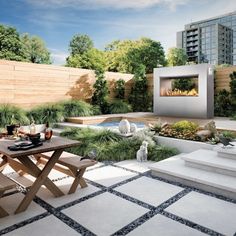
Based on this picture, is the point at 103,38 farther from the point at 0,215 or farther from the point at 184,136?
the point at 0,215

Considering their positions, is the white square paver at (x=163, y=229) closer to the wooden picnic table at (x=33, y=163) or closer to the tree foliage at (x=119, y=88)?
the wooden picnic table at (x=33, y=163)

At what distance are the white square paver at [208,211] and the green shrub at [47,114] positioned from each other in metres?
5.50

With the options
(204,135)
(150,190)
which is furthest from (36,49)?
(150,190)

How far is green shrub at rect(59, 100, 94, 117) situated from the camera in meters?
8.34

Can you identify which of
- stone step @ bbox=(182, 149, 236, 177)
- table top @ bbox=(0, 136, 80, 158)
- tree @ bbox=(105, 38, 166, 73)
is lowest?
stone step @ bbox=(182, 149, 236, 177)

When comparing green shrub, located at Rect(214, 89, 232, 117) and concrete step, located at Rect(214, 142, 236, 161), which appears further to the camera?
green shrub, located at Rect(214, 89, 232, 117)

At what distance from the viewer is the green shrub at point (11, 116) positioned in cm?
649

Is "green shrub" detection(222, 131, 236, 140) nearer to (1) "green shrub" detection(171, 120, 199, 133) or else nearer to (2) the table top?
(1) "green shrub" detection(171, 120, 199, 133)

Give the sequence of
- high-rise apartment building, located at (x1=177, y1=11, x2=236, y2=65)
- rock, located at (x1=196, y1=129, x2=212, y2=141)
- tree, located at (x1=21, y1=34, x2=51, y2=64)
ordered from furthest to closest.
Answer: high-rise apartment building, located at (x1=177, y1=11, x2=236, y2=65) → tree, located at (x1=21, y1=34, x2=51, y2=64) → rock, located at (x1=196, y1=129, x2=212, y2=141)

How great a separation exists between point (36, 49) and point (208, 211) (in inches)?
1107

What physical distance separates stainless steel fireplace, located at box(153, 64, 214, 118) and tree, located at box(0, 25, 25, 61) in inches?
562

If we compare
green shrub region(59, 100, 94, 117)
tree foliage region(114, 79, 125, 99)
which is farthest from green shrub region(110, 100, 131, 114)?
green shrub region(59, 100, 94, 117)

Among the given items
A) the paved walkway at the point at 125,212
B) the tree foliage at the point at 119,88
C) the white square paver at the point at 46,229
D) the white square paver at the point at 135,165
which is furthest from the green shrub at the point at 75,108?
the white square paver at the point at 46,229

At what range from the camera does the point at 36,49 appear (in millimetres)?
27344
